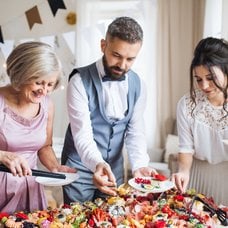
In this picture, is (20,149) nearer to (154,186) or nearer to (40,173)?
(40,173)

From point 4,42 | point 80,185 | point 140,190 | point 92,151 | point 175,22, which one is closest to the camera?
point 140,190

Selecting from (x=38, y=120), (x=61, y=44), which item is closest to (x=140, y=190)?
(x=38, y=120)

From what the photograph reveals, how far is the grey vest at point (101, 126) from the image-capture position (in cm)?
171

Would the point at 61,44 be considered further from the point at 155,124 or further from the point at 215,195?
the point at 215,195

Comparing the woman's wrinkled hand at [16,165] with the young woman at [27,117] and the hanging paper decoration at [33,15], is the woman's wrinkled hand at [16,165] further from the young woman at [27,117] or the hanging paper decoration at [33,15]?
the hanging paper decoration at [33,15]

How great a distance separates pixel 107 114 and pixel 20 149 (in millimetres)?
411

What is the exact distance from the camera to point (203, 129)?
5.57 ft

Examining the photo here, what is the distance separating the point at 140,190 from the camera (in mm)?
1413

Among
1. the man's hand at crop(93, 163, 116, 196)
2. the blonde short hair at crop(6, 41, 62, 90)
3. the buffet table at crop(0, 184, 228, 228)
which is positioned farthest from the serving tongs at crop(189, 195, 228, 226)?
the blonde short hair at crop(6, 41, 62, 90)

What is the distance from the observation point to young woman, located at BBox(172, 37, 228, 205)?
1621 millimetres

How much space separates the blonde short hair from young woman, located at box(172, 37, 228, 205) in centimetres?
61

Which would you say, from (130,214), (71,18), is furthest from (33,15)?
(130,214)

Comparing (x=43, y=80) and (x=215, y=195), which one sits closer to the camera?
(x=43, y=80)

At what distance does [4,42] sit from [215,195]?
3474 millimetres
